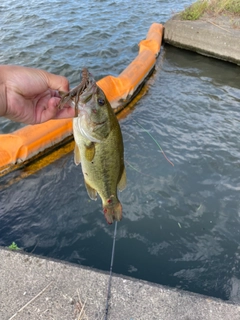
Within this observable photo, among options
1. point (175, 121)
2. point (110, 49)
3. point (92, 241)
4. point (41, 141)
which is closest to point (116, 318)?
point (92, 241)

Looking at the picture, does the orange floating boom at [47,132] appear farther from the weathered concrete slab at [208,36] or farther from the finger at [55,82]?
the finger at [55,82]

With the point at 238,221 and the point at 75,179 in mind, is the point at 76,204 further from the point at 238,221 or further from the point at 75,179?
the point at 238,221

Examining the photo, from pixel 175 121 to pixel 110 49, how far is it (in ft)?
14.6

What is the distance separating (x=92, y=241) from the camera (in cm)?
449

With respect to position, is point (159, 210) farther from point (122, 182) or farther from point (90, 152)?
point (90, 152)

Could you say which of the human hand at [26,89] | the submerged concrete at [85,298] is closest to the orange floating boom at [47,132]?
the submerged concrete at [85,298]

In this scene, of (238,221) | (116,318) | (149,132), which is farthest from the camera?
(149,132)

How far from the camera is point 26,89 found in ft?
8.25

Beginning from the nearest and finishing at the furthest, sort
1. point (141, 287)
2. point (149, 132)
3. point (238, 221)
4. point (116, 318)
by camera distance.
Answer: point (116, 318) → point (141, 287) → point (238, 221) → point (149, 132)

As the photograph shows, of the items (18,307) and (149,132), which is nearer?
(18,307)

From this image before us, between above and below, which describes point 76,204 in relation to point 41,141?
below

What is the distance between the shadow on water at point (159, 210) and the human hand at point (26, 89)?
242 cm

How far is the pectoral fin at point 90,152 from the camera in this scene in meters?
2.25

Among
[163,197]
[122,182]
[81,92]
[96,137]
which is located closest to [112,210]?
[122,182]
